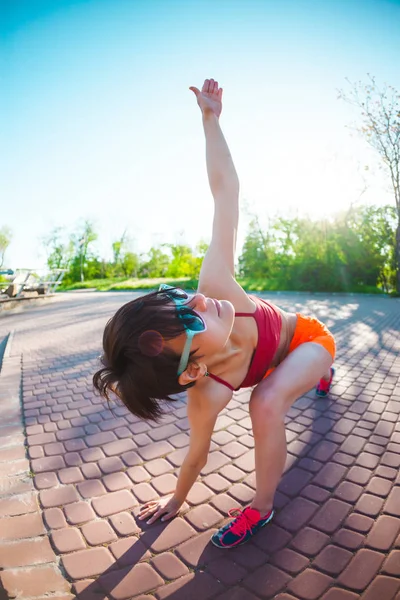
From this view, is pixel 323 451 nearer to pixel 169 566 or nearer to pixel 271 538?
pixel 271 538

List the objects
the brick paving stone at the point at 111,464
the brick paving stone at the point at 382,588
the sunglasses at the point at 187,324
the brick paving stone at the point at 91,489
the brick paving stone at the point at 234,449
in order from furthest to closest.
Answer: the brick paving stone at the point at 234,449 → the brick paving stone at the point at 111,464 → the brick paving stone at the point at 91,489 → the sunglasses at the point at 187,324 → the brick paving stone at the point at 382,588

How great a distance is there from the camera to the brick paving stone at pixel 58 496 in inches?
72.7

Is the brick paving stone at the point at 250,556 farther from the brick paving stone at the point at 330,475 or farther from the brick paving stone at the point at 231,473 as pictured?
the brick paving stone at the point at 330,475

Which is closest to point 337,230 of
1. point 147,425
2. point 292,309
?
point 292,309

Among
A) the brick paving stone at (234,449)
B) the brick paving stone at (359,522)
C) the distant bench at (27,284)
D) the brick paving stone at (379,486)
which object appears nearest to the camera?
the brick paving stone at (359,522)

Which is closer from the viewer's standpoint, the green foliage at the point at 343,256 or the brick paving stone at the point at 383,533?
the brick paving stone at the point at 383,533

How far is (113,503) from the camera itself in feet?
6.05

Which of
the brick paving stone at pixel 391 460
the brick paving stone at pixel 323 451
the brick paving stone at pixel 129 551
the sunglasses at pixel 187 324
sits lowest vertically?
the brick paving stone at pixel 129 551

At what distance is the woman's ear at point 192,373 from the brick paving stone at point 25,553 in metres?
1.04

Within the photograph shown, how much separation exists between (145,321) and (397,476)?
71.7 inches

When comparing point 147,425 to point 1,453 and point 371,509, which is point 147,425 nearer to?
point 1,453

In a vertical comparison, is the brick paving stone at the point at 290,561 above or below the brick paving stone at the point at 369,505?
below

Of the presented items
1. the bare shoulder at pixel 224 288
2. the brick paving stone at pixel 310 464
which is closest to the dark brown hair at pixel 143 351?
the bare shoulder at pixel 224 288

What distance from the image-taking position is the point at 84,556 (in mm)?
1506
